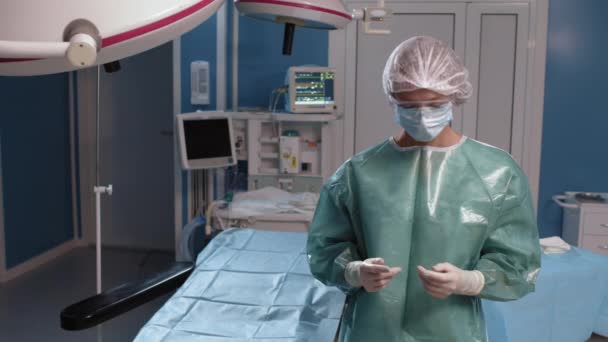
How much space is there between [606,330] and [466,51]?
79.8 inches

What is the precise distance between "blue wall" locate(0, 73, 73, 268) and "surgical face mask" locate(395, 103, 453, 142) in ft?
12.5

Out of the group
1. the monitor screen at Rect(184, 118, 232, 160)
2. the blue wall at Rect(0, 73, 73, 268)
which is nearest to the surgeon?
the monitor screen at Rect(184, 118, 232, 160)

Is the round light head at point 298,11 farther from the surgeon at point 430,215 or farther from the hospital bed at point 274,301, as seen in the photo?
the hospital bed at point 274,301

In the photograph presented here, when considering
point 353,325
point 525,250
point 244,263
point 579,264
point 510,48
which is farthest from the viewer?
point 510,48

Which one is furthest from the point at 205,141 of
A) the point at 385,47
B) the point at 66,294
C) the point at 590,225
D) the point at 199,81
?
the point at 590,225

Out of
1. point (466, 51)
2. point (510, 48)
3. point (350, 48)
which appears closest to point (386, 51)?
point (350, 48)

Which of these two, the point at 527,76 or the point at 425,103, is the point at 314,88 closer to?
the point at 527,76

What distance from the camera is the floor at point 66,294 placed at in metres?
3.51

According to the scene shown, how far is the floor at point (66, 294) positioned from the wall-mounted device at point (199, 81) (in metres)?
1.45

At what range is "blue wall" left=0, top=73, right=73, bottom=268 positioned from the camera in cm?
440

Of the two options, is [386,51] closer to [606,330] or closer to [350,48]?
[350,48]

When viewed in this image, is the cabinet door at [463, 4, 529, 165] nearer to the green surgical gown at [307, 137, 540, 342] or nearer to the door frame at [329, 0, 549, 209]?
the door frame at [329, 0, 549, 209]

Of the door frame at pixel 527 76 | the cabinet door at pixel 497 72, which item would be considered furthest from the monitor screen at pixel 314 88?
the cabinet door at pixel 497 72

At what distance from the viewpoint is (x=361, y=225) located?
4.73ft
